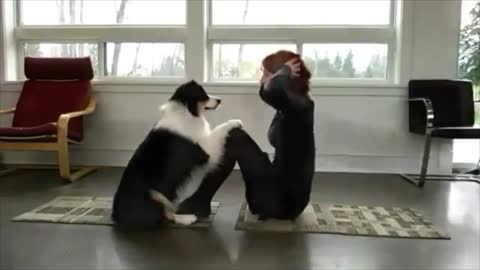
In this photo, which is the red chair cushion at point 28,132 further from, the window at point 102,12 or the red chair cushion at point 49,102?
the window at point 102,12

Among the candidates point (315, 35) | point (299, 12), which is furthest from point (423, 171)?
point (299, 12)

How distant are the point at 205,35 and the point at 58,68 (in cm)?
129

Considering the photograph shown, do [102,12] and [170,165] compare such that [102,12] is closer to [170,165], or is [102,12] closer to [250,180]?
[170,165]

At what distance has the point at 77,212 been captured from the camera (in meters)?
2.66

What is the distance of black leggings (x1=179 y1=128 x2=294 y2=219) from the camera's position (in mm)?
2393

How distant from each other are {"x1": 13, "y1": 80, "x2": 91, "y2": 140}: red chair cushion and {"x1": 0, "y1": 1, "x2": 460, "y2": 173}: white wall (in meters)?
0.25

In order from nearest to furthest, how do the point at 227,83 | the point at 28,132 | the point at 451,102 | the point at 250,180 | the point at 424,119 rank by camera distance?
the point at 250,180, the point at 28,132, the point at 424,119, the point at 451,102, the point at 227,83

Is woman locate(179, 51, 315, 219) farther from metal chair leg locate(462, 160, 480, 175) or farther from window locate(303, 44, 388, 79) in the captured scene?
metal chair leg locate(462, 160, 480, 175)

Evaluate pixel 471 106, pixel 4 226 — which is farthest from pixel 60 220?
pixel 471 106

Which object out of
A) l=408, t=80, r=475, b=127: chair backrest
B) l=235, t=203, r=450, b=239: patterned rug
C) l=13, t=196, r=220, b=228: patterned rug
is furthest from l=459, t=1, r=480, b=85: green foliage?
l=13, t=196, r=220, b=228: patterned rug

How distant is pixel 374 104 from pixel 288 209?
195 cm

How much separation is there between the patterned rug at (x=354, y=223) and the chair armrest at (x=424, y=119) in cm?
88

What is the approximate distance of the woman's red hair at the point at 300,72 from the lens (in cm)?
233

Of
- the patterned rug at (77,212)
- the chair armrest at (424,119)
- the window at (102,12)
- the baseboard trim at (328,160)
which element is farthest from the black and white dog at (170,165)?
the window at (102,12)
